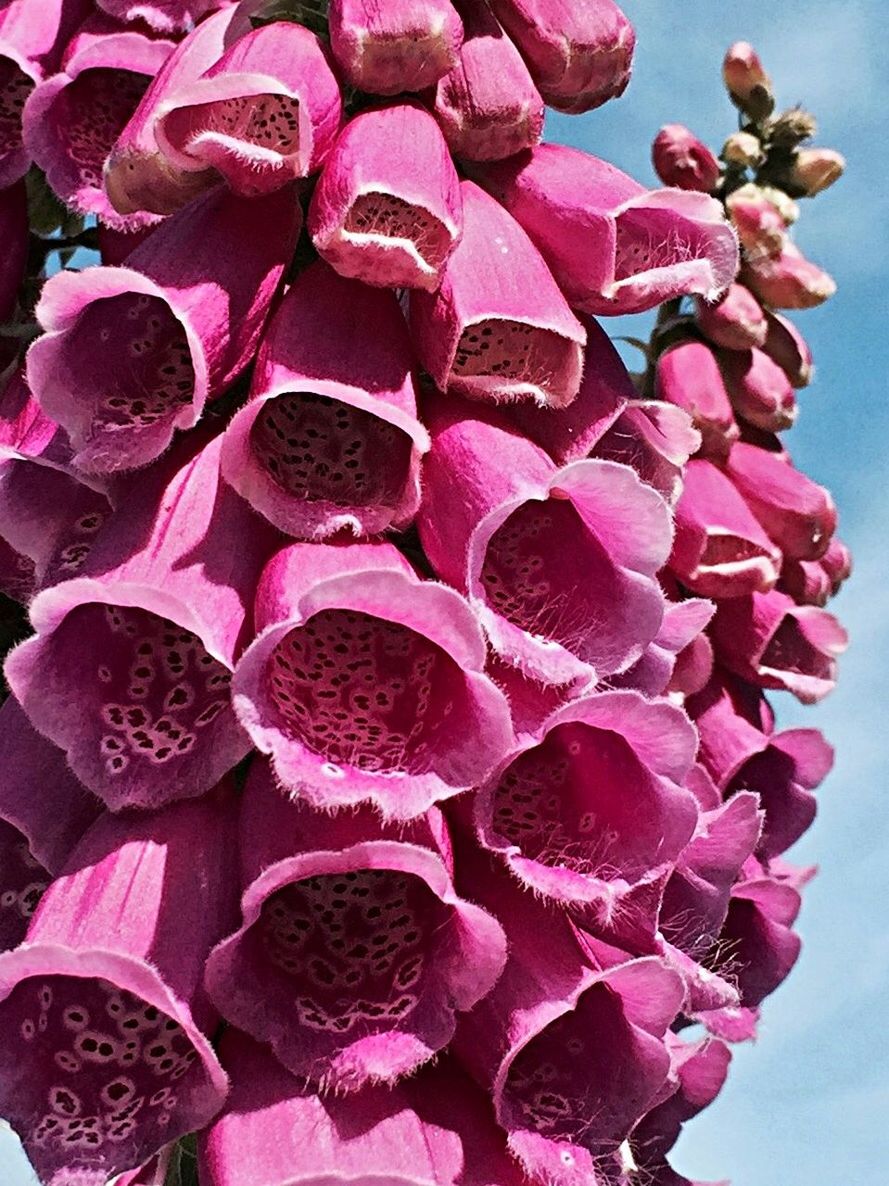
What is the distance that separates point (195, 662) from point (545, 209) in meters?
0.65

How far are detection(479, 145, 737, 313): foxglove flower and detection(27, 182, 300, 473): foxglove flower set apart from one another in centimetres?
27

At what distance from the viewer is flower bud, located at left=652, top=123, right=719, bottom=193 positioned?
338 centimetres

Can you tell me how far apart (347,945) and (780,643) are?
196cm

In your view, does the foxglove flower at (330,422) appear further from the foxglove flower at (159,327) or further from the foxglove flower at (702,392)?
the foxglove flower at (702,392)

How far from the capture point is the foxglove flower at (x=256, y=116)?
154 cm

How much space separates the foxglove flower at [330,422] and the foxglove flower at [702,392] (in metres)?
1.66

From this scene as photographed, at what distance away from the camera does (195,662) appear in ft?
4.89

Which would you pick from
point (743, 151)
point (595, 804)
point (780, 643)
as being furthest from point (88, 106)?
point (743, 151)

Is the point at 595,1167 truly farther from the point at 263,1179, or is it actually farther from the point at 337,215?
the point at 337,215

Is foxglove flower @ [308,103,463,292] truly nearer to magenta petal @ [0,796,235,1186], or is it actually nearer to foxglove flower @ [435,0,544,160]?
foxglove flower @ [435,0,544,160]

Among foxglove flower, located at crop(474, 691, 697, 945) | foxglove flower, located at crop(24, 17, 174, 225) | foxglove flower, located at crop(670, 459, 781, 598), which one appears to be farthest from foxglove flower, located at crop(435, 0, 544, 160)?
foxglove flower, located at crop(670, 459, 781, 598)

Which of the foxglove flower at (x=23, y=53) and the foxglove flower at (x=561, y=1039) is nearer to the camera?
the foxglove flower at (x=561, y=1039)

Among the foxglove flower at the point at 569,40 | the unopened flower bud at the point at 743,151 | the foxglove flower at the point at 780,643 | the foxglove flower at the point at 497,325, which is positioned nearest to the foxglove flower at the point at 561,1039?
the foxglove flower at the point at 497,325

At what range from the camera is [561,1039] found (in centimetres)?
155
